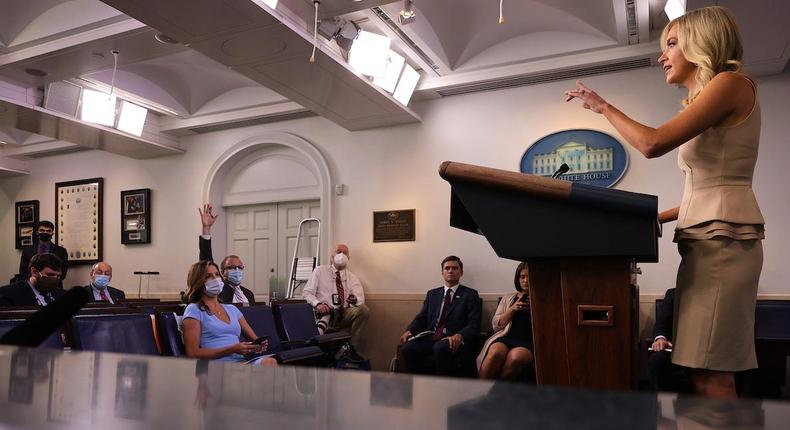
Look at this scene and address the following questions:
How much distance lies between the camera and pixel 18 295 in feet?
15.6

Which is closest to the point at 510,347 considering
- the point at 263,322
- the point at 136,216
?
the point at 263,322

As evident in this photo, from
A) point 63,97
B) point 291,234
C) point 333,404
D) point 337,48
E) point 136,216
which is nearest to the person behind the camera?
point 333,404

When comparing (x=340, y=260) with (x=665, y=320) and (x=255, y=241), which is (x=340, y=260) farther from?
(x=665, y=320)

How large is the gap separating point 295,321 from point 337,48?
2.34m

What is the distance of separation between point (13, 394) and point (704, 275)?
117 cm

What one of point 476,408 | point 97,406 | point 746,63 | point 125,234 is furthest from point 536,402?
point 125,234

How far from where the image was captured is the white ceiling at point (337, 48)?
4.32 m

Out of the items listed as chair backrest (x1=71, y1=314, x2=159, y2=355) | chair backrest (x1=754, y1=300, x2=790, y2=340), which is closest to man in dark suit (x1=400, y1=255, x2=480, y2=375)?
chair backrest (x1=754, y1=300, x2=790, y2=340)

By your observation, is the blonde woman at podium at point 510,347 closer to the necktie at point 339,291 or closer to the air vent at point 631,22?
the necktie at point 339,291

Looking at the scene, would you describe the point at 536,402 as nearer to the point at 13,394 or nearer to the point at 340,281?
the point at 13,394

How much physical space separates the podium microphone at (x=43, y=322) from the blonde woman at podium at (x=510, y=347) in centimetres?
387

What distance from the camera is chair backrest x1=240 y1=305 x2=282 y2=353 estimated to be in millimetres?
4287

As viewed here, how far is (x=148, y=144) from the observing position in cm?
785

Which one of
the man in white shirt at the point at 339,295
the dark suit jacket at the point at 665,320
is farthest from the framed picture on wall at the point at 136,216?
the dark suit jacket at the point at 665,320
